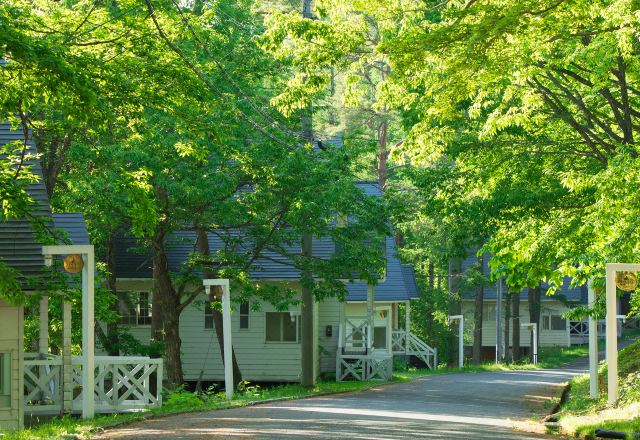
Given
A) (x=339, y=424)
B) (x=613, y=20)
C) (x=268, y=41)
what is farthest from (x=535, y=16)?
(x=339, y=424)

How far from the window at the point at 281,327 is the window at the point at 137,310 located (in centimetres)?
403

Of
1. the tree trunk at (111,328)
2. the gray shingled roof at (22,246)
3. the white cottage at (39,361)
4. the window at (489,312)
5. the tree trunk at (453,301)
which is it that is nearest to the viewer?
the white cottage at (39,361)

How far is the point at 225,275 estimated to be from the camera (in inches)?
1093

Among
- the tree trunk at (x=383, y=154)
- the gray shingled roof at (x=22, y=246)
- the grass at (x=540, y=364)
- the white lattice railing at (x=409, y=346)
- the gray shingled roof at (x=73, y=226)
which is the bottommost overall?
the grass at (x=540, y=364)

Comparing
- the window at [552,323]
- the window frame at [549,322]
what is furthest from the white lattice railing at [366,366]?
the window at [552,323]

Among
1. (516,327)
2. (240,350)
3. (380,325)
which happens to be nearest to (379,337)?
(380,325)

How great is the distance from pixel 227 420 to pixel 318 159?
38.9ft

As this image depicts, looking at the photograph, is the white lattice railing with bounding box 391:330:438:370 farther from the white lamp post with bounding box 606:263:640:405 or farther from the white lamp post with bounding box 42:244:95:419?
the white lamp post with bounding box 42:244:95:419

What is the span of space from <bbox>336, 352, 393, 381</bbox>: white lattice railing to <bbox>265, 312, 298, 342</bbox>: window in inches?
80.6

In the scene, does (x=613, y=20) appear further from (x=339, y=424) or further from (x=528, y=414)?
(x=528, y=414)

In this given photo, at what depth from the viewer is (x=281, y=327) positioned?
35.9 meters

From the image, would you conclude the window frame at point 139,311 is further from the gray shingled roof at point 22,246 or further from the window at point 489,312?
the window at point 489,312

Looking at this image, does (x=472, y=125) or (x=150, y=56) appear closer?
(x=150, y=56)

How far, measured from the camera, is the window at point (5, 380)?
19.1 metres
